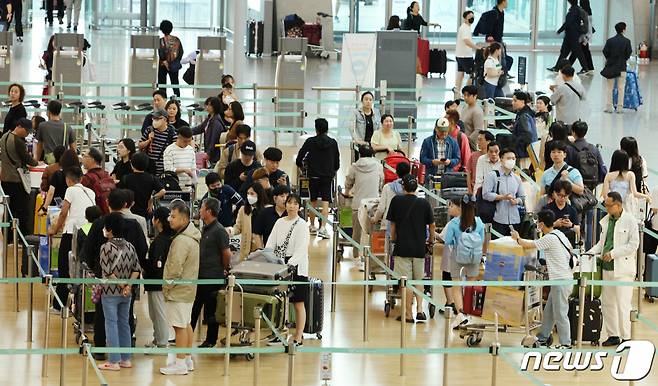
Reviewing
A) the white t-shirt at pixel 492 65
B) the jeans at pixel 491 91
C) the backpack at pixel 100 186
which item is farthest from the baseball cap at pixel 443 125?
the jeans at pixel 491 91

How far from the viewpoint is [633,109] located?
26953mm

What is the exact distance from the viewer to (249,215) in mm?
13078

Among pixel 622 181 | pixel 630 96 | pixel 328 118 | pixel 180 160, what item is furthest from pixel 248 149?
pixel 630 96

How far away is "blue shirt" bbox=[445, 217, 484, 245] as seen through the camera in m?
13.0

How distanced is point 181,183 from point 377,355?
→ 3.35 metres

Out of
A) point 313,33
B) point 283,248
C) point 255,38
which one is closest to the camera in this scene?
point 283,248

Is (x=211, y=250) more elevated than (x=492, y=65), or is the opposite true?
(x=492, y=65)

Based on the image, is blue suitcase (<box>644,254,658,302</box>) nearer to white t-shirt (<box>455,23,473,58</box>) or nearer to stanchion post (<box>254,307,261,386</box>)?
stanchion post (<box>254,307,261,386</box>)

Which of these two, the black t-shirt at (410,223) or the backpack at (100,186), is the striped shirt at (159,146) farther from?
the black t-shirt at (410,223)

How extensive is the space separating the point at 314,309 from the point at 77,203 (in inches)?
89.1

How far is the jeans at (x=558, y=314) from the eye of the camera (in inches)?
481

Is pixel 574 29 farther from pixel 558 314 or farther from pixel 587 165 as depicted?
pixel 558 314

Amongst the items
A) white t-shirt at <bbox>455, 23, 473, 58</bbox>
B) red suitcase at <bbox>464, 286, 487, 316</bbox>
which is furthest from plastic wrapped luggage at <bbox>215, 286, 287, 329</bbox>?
white t-shirt at <bbox>455, 23, 473, 58</bbox>
